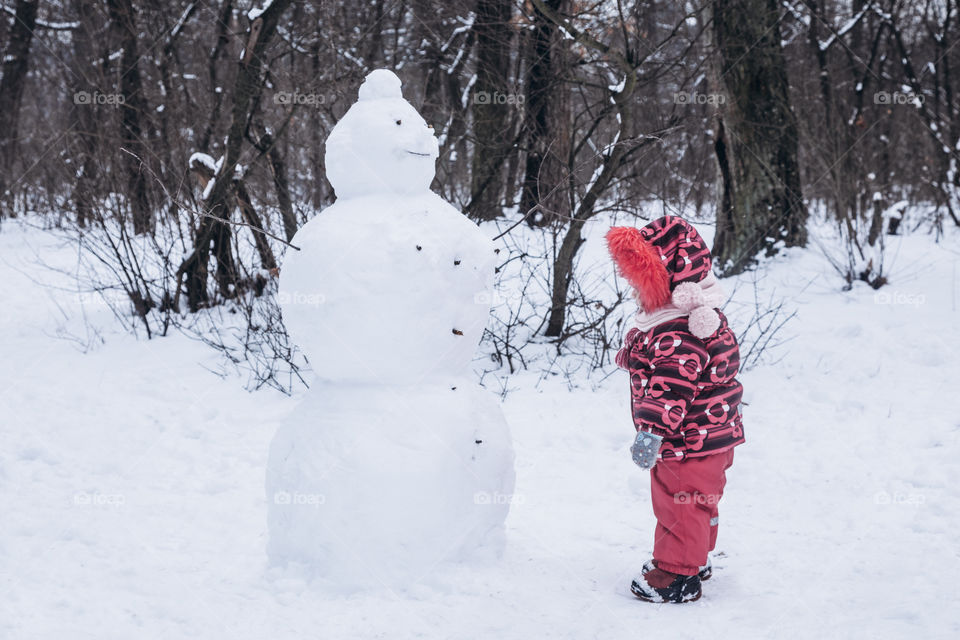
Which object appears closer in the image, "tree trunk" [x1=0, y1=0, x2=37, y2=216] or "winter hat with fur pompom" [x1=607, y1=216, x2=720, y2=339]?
"winter hat with fur pompom" [x1=607, y1=216, x2=720, y2=339]

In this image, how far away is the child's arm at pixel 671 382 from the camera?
302 centimetres

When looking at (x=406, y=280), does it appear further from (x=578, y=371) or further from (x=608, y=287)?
(x=608, y=287)

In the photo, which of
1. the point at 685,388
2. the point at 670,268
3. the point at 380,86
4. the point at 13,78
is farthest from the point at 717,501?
the point at 13,78

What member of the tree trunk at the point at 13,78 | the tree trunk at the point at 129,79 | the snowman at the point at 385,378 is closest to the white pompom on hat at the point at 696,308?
the snowman at the point at 385,378

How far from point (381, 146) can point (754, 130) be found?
580cm

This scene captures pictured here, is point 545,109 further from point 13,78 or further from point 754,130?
point 13,78

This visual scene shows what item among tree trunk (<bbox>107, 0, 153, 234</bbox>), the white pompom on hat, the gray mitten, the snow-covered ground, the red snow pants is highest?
tree trunk (<bbox>107, 0, 153, 234</bbox>)

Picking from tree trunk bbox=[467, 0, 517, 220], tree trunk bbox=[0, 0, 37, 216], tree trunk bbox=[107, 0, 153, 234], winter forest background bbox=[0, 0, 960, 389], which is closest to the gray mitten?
winter forest background bbox=[0, 0, 960, 389]

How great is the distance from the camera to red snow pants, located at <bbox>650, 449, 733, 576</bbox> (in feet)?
10.3

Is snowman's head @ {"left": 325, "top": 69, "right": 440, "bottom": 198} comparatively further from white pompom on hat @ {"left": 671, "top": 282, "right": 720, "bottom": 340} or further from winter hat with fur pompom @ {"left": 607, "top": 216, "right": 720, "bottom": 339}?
white pompom on hat @ {"left": 671, "top": 282, "right": 720, "bottom": 340}

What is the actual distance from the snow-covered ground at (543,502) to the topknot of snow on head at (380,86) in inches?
77.1

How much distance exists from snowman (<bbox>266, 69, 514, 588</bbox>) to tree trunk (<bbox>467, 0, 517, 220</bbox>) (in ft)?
9.46

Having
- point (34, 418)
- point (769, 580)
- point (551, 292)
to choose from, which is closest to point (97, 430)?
point (34, 418)

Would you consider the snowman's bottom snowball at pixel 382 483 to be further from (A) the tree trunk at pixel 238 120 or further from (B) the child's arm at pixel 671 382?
(A) the tree trunk at pixel 238 120
